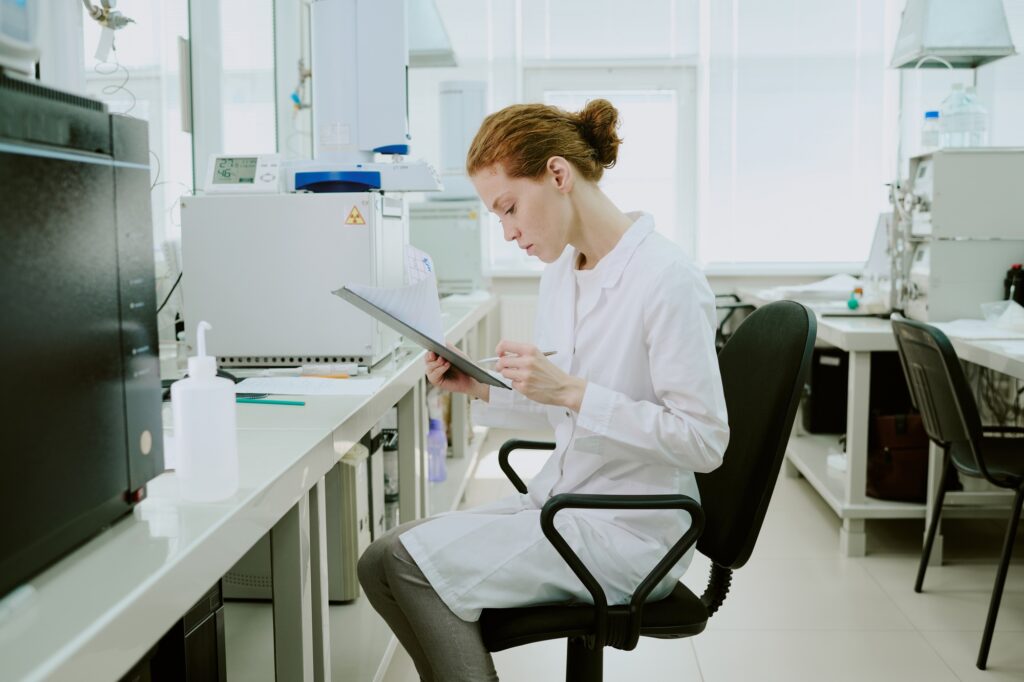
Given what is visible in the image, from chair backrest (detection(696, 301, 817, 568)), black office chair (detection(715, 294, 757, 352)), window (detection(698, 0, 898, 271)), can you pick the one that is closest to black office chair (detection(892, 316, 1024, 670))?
chair backrest (detection(696, 301, 817, 568))

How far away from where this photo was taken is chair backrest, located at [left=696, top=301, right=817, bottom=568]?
1304 millimetres

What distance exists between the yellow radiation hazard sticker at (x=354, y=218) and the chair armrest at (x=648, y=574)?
81 cm

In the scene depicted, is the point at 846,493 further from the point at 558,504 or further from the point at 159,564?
the point at 159,564

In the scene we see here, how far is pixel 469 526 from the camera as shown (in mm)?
1273

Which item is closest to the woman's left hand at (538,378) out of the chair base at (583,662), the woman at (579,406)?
the woman at (579,406)

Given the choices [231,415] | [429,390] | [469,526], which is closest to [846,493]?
[429,390]

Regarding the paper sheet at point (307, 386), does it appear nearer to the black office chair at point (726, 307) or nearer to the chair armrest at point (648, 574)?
the chair armrest at point (648, 574)

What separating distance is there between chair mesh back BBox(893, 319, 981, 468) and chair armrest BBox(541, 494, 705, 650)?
121 cm

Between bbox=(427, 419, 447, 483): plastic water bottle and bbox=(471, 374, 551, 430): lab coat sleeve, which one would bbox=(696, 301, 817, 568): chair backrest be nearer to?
bbox=(471, 374, 551, 430): lab coat sleeve

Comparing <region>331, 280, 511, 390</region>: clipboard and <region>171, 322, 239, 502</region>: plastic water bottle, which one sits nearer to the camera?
<region>171, 322, 239, 502</region>: plastic water bottle

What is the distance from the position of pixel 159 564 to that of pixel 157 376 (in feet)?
0.70

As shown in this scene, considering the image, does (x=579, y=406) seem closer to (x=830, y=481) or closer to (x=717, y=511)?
(x=717, y=511)

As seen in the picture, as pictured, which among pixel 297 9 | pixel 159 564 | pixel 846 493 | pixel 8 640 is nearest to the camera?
pixel 8 640

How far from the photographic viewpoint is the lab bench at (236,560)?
24.5 inches
